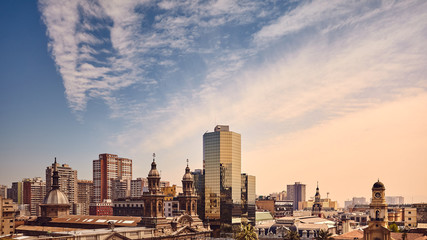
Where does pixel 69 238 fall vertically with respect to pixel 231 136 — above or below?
below

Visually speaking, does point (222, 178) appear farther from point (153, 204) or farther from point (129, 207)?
point (153, 204)

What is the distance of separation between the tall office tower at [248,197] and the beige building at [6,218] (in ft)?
282

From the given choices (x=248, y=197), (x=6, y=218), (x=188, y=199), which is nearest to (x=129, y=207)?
(x=248, y=197)

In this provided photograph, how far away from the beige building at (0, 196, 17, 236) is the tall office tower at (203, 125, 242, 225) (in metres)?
70.0

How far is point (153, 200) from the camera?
97.8m

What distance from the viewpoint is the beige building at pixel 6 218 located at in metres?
125

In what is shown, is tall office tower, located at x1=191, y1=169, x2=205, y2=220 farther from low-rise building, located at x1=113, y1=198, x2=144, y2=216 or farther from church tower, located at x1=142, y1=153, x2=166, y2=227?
church tower, located at x1=142, y1=153, x2=166, y2=227

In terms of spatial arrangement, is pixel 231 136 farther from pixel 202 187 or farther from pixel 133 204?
pixel 133 204

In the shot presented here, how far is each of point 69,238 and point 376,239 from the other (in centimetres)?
6433

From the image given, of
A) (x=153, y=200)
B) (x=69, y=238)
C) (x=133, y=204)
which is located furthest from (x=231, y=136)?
(x=69, y=238)

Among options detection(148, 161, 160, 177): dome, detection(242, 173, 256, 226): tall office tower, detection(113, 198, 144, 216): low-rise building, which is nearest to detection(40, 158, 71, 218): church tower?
detection(148, 161, 160, 177): dome

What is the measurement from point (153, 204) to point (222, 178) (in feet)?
215

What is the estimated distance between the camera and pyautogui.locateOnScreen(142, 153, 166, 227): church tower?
315 ft

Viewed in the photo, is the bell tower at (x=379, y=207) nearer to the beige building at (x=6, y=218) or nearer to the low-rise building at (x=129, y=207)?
the beige building at (x=6, y=218)
